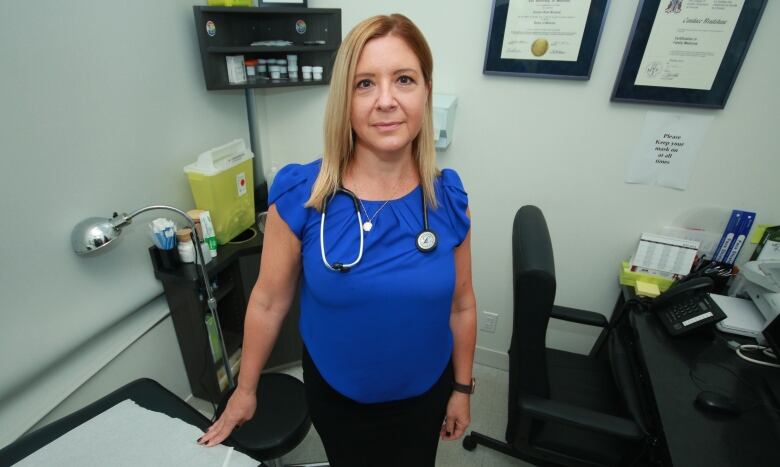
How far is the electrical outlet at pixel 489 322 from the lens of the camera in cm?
192

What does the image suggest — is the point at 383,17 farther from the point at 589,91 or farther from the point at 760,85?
the point at 760,85

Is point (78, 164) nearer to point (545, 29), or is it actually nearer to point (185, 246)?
point (185, 246)

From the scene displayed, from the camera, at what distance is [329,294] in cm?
80

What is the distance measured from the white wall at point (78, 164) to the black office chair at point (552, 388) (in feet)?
4.08

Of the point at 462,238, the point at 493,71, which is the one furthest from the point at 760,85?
the point at 462,238

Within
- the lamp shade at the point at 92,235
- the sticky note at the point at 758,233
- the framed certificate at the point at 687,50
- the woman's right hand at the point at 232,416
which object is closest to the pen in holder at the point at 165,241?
the lamp shade at the point at 92,235

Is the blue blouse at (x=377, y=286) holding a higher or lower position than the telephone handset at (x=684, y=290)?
higher

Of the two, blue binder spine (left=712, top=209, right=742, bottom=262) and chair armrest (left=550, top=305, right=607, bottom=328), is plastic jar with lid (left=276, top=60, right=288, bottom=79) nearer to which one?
chair armrest (left=550, top=305, right=607, bottom=328)

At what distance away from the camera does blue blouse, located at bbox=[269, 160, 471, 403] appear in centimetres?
79

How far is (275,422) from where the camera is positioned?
1.23 meters

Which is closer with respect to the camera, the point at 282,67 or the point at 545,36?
the point at 545,36

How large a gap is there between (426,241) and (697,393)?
88cm

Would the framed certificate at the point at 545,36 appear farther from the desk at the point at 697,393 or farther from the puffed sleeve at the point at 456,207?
the desk at the point at 697,393

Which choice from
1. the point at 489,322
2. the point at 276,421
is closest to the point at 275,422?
the point at 276,421
